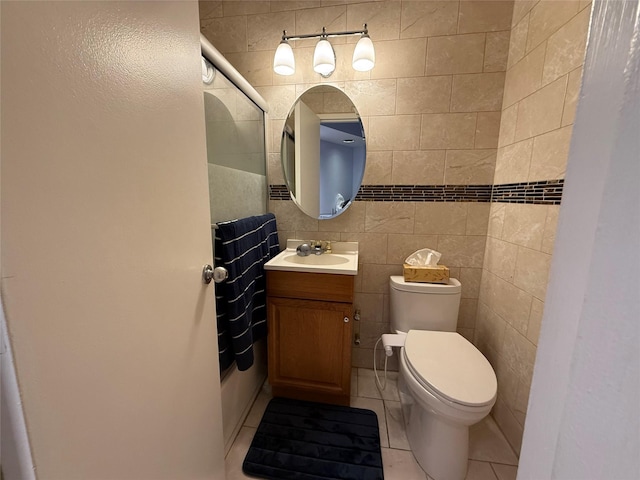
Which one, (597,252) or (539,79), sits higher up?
(539,79)

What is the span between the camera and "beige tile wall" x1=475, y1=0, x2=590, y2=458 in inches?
40.2

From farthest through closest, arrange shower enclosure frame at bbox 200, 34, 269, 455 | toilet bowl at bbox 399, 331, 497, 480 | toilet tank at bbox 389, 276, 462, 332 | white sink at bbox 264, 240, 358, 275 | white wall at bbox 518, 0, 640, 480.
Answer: toilet tank at bbox 389, 276, 462, 332, white sink at bbox 264, 240, 358, 275, shower enclosure frame at bbox 200, 34, 269, 455, toilet bowl at bbox 399, 331, 497, 480, white wall at bbox 518, 0, 640, 480

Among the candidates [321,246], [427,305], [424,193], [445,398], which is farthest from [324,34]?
[445,398]

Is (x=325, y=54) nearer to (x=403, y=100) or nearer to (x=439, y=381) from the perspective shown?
(x=403, y=100)

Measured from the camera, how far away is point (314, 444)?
1.25 meters

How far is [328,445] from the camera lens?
125cm

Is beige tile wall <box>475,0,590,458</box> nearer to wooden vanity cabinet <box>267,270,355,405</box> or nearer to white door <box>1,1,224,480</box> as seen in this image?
wooden vanity cabinet <box>267,270,355,405</box>

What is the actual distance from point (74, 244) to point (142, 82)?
353 mm

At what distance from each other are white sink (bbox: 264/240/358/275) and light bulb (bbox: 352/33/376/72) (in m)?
1.01

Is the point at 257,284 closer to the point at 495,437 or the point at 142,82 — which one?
the point at 142,82

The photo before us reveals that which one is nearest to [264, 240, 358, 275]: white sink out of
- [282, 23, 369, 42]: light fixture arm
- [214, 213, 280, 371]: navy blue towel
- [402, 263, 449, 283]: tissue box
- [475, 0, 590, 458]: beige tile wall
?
[214, 213, 280, 371]: navy blue towel

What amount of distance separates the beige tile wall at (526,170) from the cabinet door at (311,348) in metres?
0.79

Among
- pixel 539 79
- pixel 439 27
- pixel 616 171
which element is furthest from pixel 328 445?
pixel 439 27

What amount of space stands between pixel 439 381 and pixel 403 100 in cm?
144
